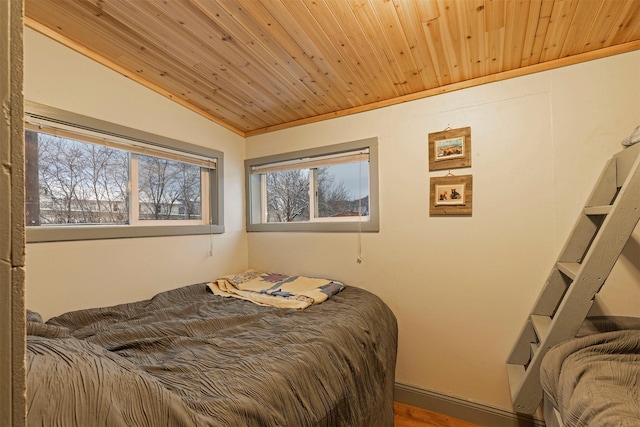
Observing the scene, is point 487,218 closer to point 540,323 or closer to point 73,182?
point 540,323

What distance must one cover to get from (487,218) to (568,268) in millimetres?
493

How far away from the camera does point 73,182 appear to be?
171 centimetres

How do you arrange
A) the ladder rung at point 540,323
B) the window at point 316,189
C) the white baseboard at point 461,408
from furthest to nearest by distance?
the window at point 316,189, the white baseboard at point 461,408, the ladder rung at point 540,323

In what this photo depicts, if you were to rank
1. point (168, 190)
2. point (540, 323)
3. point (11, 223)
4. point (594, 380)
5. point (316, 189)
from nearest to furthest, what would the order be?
point (11, 223), point (594, 380), point (540, 323), point (168, 190), point (316, 189)

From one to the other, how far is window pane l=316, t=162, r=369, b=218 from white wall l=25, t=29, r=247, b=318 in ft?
2.90

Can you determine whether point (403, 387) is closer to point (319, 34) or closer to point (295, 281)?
point (295, 281)

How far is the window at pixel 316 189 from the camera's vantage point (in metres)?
2.18

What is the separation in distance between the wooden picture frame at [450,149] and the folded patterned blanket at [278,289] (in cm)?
109

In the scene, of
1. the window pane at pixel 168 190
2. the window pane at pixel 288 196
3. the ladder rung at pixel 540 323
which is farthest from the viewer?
the window pane at pixel 288 196

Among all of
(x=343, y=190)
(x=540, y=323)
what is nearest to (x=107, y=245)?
(x=343, y=190)

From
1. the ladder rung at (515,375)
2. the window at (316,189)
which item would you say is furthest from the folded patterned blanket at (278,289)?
the ladder rung at (515,375)

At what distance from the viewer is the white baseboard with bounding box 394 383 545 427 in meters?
1.66

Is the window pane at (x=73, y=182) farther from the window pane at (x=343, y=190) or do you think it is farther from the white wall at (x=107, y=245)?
the window pane at (x=343, y=190)

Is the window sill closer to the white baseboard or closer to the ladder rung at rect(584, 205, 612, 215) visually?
the white baseboard
